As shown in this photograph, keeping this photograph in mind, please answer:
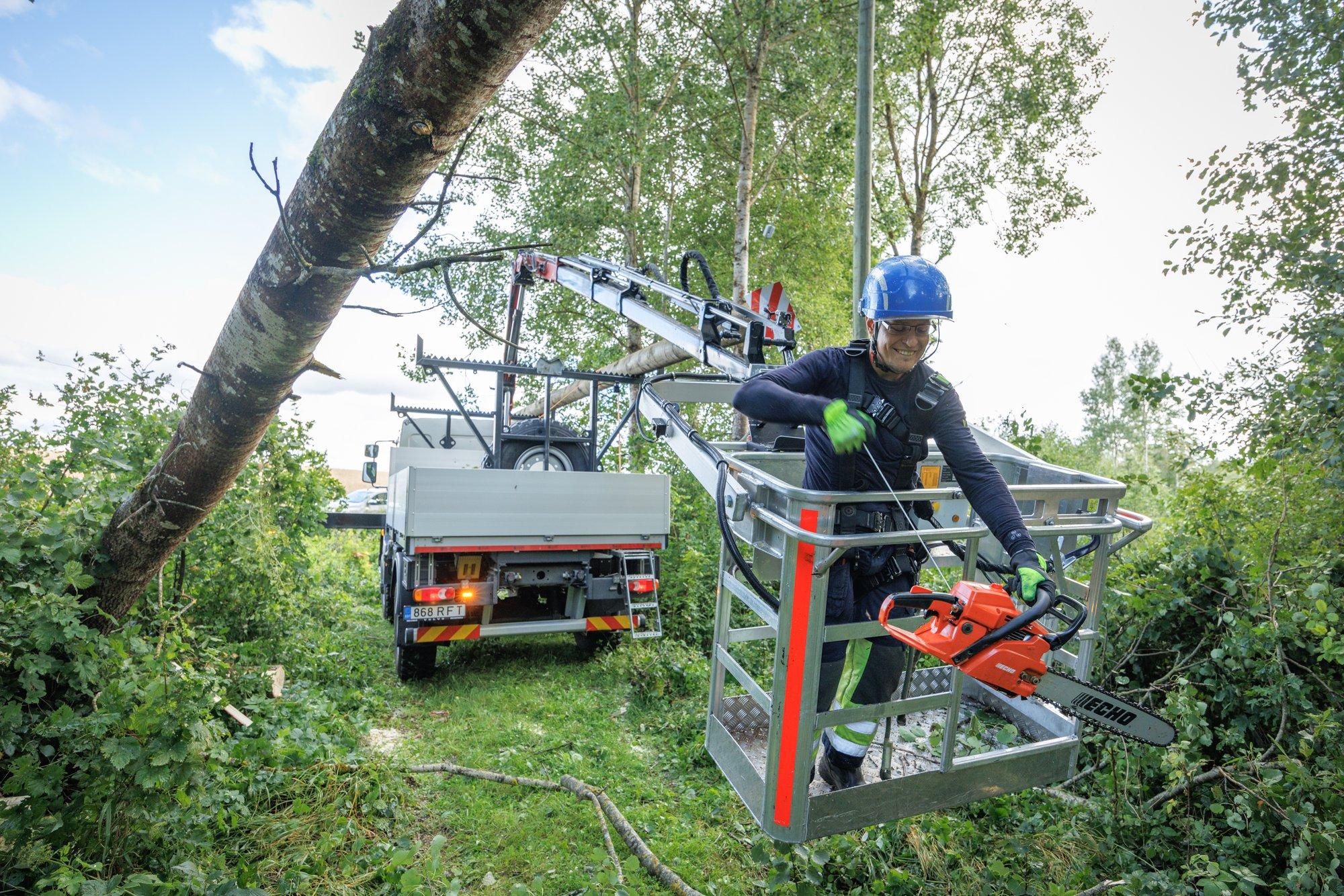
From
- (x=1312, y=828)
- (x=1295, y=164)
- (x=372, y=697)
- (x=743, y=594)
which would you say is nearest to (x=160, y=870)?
(x=743, y=594)

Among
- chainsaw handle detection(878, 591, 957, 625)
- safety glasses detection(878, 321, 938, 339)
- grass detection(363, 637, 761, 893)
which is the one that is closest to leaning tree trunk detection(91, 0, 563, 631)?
safety glasses detection(878, 321, 938, 339)

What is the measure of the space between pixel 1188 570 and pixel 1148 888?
2.11 meters

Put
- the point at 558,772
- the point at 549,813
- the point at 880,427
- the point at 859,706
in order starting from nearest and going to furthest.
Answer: the point at 859,706 < the point at 880,427 < the point at 549,813 < the point at 558,772

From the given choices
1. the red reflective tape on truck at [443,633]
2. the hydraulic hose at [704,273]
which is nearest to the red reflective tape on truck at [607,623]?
the red reflective tape on truck at [443,633]

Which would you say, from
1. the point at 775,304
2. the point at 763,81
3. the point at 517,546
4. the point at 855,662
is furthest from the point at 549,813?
the point at 763,81

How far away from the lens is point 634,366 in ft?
29.3

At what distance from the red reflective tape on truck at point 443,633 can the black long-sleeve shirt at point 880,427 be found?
3.84 m

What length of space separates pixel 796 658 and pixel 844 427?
0.81 meters

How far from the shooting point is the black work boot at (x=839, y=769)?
2.93m

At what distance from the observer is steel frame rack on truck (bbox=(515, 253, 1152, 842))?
92.8 inches

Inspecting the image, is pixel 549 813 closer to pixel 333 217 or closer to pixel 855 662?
pixel 855 662

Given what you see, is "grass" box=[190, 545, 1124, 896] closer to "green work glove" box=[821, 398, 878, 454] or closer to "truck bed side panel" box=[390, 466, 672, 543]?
"truck bed side panel" box=[390, 466, 672, 543]

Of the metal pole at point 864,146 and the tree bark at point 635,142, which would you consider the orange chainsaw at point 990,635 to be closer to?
the metal pole at point 864,146

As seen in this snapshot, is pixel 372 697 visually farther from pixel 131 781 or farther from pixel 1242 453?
pixel 1242 453
